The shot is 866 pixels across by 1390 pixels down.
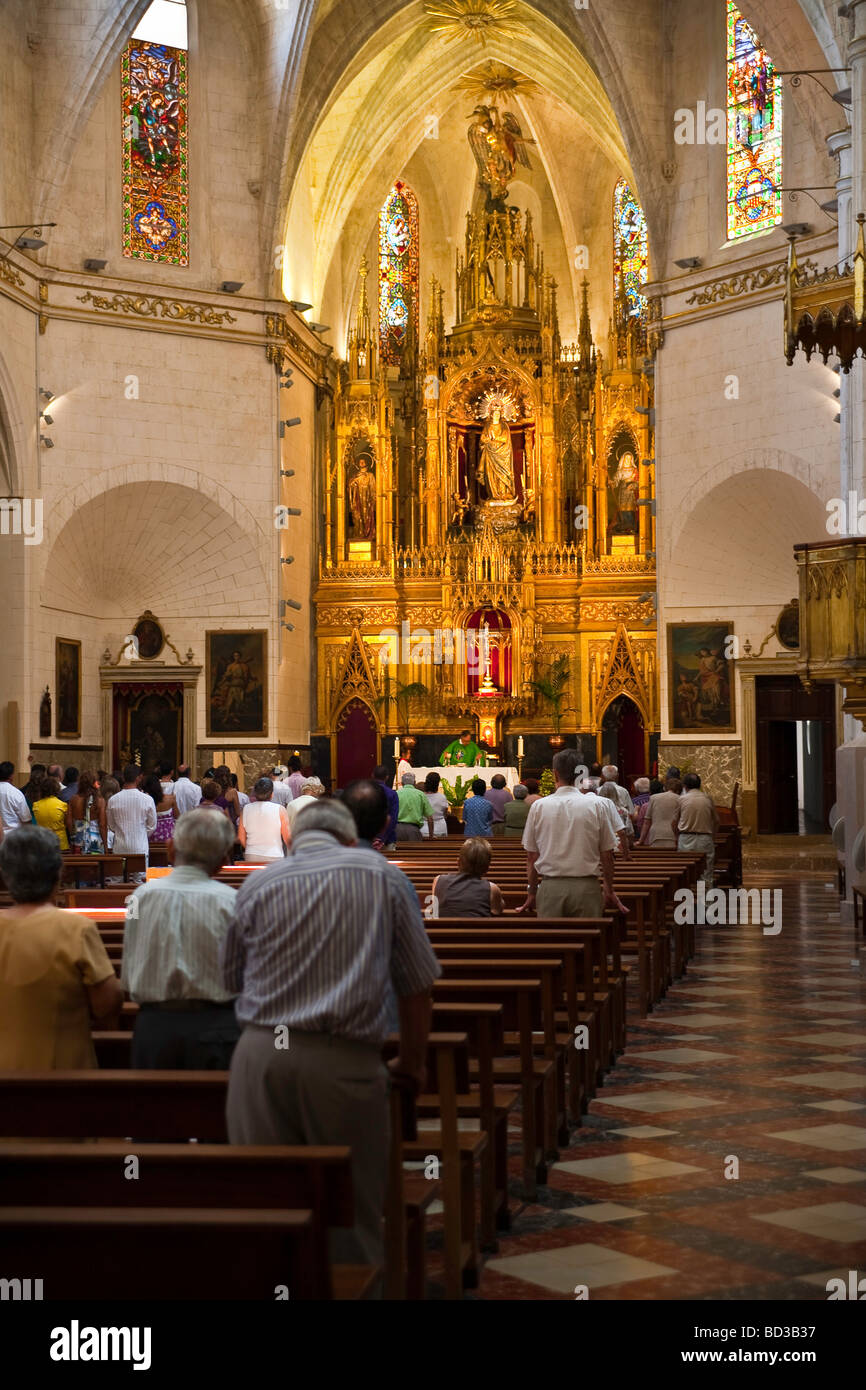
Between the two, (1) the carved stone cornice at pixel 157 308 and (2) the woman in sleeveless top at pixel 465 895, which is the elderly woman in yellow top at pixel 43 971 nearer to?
(2) the woman in sleeveless top at pixel 465 895

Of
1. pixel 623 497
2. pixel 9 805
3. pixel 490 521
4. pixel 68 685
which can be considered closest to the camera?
pixel 9 805

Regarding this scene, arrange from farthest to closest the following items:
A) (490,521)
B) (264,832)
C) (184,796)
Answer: (490,521) → (184,796) → (264,832)

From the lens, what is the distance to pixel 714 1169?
6344 mm

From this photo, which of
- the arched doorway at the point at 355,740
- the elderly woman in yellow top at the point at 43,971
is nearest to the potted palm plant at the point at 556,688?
the arched doorway at the point at 355,740

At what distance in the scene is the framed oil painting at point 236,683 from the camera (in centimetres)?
2722

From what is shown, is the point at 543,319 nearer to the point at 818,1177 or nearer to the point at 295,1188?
the point at 818,1177

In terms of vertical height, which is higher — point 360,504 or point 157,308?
point 157,308

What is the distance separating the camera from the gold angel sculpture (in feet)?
104

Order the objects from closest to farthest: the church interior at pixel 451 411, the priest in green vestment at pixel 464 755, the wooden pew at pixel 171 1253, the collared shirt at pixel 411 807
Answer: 1. the wooden pew at pixel 171 1253
2. the collared shirt at pixel 411 807
3. the church interior at pixel 451 411
4. the priest in green vestment at pixel 464 755

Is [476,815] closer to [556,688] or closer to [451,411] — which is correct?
[556,688]

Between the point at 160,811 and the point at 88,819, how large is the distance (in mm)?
1029

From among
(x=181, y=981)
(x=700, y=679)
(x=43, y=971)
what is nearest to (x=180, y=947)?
(x=181, y=981)

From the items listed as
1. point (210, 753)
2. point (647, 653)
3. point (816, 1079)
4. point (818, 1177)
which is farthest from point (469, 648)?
point (818, 1177)

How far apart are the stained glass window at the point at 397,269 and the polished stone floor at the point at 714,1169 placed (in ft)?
82.1
